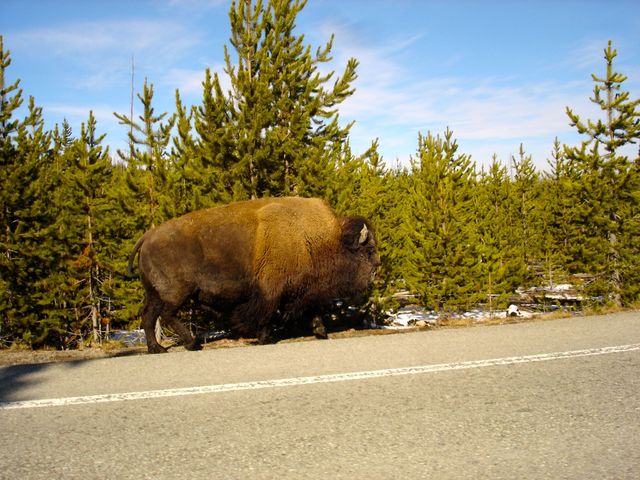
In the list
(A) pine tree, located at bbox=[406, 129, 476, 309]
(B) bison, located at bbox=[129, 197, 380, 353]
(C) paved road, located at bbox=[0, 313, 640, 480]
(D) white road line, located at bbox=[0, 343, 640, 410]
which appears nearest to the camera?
(C) paved road, located at bbox=[0, 313, 640, 480]

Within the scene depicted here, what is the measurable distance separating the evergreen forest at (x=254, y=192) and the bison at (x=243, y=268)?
6.85ft

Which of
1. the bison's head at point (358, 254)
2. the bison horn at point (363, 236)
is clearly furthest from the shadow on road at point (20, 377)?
the bison horn at point (363, 236)

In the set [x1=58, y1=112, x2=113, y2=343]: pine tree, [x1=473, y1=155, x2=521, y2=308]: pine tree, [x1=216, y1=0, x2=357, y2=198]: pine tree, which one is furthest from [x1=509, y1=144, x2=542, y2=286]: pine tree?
[x1=58, y1=112, x2=113, y2=343]: pine tree

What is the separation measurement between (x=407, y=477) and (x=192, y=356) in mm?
3989

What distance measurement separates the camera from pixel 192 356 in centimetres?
617

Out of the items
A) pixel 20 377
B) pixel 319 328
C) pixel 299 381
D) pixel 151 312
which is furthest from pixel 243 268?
pixel 299 381

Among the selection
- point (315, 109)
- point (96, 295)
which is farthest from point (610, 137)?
point (96, 295)

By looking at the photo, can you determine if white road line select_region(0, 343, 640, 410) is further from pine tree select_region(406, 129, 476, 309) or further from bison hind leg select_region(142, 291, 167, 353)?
pine tree select_region(406, 129, 476, 309)

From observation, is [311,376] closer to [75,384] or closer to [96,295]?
[75,384]

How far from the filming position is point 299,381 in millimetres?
4656

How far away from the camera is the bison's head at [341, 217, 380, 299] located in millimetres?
8820

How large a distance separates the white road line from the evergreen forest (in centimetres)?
613

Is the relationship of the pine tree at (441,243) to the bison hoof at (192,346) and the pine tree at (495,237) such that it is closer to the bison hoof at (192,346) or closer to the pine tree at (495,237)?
the pine tree at (495,237)

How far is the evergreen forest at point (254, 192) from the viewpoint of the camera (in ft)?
35.0
